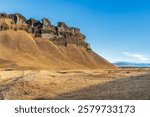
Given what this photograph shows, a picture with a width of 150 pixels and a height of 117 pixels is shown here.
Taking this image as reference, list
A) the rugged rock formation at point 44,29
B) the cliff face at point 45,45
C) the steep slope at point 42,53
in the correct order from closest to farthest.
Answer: the steep slope at point 42,53
the cliff face at point 45,45
the rugged rock formation at point 44,29

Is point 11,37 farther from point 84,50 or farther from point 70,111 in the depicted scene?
point 70,111

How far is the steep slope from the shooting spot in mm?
131250

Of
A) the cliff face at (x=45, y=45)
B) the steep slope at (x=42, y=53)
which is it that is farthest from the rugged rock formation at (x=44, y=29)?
the steep slope at (x=42, y=53)

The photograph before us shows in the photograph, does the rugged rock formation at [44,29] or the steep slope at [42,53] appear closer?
the steep slope at [42,53]

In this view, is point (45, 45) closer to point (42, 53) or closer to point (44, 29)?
point (42, 53)

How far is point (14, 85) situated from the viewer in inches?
1130

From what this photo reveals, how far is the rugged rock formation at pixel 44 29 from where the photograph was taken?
16975 centimetres

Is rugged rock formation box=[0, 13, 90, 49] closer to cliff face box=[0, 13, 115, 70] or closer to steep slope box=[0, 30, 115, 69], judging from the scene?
cliff face box=[0, 13, 115, 70]

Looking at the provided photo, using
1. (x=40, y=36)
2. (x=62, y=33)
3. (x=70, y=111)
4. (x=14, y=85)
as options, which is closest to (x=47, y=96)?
(x=14, y=85)

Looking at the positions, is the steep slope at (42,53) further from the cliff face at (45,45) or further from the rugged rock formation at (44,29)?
the rugged rock formation at (44,29)

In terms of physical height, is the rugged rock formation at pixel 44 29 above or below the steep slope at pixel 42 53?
above

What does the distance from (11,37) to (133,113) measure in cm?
14158

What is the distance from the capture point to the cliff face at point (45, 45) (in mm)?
138562

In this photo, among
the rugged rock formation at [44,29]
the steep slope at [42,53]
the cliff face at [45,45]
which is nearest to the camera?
the steep slope at [42,53]
